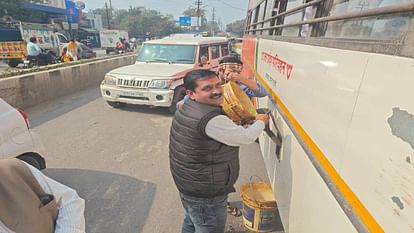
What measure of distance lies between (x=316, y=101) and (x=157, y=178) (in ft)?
8.51

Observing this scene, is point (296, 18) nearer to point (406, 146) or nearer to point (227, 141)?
point (227, 141)

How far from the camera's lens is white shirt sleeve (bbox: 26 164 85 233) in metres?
1.37

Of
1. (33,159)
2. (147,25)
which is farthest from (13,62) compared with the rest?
(147,25)

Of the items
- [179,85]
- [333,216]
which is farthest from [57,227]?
[179,85]

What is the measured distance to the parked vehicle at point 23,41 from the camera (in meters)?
15.8

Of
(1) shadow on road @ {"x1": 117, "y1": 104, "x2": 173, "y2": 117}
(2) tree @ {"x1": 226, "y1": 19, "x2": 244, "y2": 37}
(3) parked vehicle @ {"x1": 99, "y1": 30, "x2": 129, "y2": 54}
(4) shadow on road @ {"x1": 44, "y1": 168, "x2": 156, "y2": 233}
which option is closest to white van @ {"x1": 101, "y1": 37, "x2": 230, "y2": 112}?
(1) shadow on road @ {"x1": 117, "y1": 104, "x2": 173, "y2": 117}

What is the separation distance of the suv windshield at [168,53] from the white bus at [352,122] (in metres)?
5.09

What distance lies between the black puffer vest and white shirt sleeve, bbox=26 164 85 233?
2.19 ft

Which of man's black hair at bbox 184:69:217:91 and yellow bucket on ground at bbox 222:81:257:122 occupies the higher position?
man's black hair at bbox 184:69:217:91

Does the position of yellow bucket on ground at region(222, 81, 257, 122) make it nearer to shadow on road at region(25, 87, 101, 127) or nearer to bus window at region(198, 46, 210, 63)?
shadow on road at region(25, 87, 101, 127)

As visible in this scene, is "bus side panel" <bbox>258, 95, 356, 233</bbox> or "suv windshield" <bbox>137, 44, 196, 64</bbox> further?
"suv windshield" <bbox>137, 44, 196, 64</bbox>

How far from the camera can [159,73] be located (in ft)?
19.7

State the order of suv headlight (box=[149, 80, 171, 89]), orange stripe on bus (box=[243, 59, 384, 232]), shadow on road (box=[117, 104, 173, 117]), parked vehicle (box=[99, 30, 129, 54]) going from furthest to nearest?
parked vehicle (box=[99, 30, 129, 54]), shadow on road (box=[117, 104, 173, 117]), suv headlight (box=[149, 80, 171, 89]), orange stripe on bus (box=[243, 59, 384, 232])

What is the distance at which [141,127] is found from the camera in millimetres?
5461
